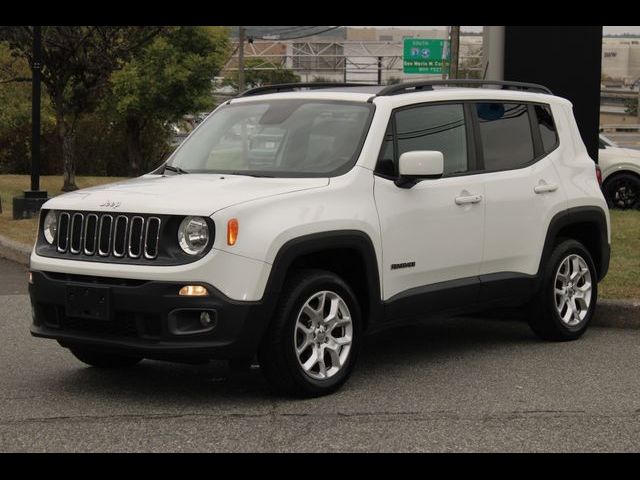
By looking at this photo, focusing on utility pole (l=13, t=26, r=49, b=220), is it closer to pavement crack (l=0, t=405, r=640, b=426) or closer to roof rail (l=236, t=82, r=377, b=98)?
roof rail (l=236, t=82, r=377, b=98)

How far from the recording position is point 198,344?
604 centimetres

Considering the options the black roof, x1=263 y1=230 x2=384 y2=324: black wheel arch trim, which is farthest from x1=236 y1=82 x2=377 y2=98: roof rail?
x1=263 y1=230 x2=384 y2=324: black wheel arch trim

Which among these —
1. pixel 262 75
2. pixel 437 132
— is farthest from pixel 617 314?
pixel 262 75

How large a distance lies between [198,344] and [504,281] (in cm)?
264

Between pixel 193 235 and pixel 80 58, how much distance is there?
1921 cm

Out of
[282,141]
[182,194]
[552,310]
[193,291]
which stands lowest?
[552,310]

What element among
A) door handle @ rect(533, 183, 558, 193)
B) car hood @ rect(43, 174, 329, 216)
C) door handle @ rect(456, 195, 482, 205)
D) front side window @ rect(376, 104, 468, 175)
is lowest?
door handle @ rect(456, 195, 482, 205)

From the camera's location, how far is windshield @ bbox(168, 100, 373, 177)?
22.8ft

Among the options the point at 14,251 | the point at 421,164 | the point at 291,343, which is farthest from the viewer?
the point at 14,251

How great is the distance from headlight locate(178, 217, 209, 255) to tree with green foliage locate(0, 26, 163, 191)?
17702 millimetres

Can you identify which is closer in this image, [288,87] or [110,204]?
[110,204]

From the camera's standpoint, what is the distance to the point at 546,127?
8.46 meters

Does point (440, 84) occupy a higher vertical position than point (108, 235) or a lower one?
higher

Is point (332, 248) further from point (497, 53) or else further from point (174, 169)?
point (497, 53)
